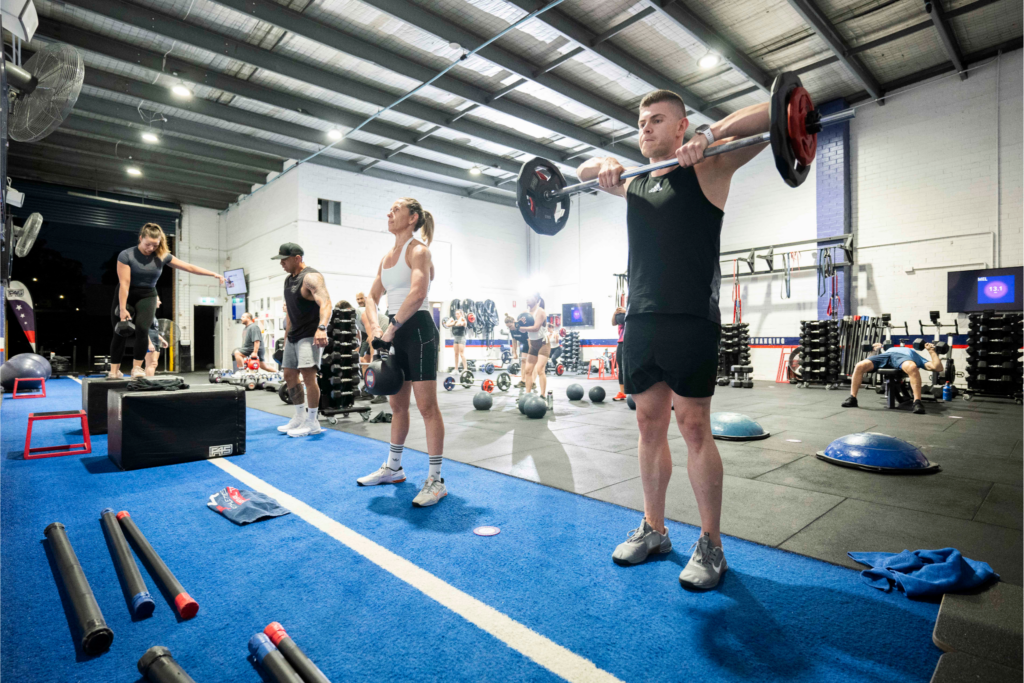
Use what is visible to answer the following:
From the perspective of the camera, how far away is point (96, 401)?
4254 mm

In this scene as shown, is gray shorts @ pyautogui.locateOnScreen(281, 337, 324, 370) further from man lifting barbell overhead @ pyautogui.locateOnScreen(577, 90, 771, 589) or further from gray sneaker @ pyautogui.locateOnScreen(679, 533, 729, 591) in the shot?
gray sneaker @ pyautogui.locateOnScreen(679, 533, 729, 591)

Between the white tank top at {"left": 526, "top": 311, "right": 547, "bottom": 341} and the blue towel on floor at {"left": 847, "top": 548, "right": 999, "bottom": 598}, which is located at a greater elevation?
the white tank top at {"left": 526, "top": 311, "right": 547, "bottom": 341}

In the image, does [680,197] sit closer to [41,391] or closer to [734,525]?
[734,525]

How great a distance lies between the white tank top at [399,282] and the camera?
2.63 m

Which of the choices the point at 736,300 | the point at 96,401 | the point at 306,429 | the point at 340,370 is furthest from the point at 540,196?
the point at 736,300

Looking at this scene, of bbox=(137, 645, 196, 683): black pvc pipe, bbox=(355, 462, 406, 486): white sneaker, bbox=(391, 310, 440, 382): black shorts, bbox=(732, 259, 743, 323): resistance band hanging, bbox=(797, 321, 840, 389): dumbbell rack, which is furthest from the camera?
bbox=(732, 259, 743, 323): resistance band hanging

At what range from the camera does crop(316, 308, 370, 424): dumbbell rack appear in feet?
17.3

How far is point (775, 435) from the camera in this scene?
14.0 ft

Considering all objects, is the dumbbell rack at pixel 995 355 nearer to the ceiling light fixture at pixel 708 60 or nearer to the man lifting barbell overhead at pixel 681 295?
the ceiling light fixture at pixel 708 60

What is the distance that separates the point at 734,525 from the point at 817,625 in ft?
2.55

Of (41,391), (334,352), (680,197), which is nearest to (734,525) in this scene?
(680,197)

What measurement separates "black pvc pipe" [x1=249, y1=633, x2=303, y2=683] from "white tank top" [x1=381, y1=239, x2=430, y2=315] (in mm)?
1628

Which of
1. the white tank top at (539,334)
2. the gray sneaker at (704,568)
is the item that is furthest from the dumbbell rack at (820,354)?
the gray sneaker at (704,568)

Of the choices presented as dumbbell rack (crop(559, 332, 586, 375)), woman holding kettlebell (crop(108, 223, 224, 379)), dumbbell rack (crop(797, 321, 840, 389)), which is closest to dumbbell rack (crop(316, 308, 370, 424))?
woman holding kettlebell (crop(108, 223, 224, 379))
